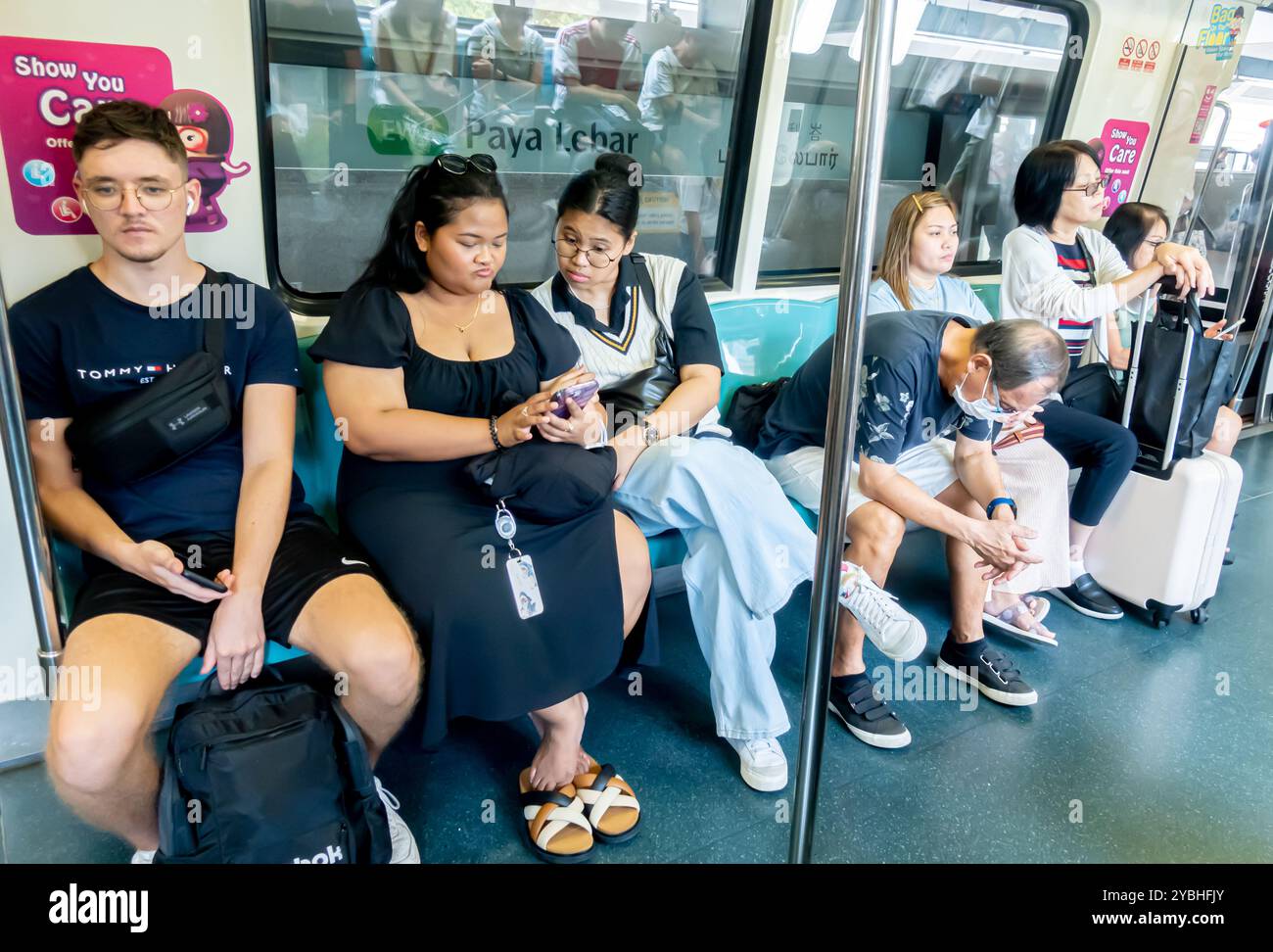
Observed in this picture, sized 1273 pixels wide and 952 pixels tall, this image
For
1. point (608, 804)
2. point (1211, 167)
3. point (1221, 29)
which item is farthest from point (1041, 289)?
point (608, 804)

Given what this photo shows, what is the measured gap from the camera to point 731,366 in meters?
3.36

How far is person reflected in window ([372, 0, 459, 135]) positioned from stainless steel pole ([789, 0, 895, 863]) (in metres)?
1.73

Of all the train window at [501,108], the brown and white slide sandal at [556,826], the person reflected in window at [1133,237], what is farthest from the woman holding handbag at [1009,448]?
the brown and white slide sandal at [556,826]

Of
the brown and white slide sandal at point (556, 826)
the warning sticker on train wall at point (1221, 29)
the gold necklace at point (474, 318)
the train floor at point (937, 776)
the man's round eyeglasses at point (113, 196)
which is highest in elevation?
the warning sticker on train wall at point (1221, 29)

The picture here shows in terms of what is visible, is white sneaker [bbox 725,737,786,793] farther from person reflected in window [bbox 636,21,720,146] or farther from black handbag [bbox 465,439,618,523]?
person reflected in window [bbox 636,21,720,146]

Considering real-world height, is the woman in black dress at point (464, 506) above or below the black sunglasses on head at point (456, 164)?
below

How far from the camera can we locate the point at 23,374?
6.47 ft

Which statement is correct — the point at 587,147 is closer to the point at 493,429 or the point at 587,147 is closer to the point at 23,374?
the point at 493,429

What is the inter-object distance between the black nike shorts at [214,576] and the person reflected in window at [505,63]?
1513 mm

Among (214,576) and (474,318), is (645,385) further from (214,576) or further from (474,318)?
(214,576)

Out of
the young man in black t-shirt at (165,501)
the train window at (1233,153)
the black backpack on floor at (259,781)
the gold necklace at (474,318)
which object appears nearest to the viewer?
the black backpack on floor at (259,781)

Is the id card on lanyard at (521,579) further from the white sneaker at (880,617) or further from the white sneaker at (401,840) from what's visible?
the white sneaker at (880,617)

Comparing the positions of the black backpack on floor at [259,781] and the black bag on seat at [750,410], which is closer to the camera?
the black backpack on floor at [259,781]

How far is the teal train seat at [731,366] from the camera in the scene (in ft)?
8.46
